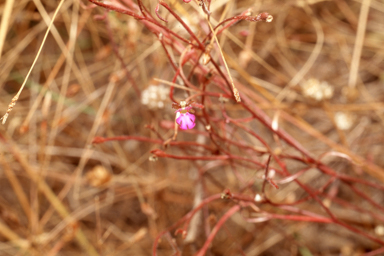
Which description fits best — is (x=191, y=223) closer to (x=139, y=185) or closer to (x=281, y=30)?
(x=139, y=185)

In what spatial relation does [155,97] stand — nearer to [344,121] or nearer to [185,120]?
[185,120]

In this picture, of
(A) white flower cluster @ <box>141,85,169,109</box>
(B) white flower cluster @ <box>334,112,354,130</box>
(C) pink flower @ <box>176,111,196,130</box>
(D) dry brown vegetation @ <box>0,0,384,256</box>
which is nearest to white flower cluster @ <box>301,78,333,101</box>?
(D) dry brown vegetation @ <box>0,0,384,256</box>

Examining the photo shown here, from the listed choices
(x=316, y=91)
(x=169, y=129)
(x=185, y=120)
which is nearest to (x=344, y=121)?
(x=316, y=91)

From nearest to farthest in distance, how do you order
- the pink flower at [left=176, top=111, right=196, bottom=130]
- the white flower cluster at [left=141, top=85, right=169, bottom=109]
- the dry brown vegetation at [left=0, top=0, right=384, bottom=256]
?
the pink flower at [left=176, top=111, right=196, bottom=130] < the white flower cluster at [left=141, top=85, right=169, bottom=109] < the dry brown vegetation at [left=0, top=0, right=384, bottom=256]

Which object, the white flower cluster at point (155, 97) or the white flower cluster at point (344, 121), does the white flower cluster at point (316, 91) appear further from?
the white flower cluster at point (155, 97)

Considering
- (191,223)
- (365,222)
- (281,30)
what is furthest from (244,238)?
(281,30)

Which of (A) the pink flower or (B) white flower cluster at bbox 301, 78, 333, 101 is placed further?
(B) white flower cluster at bbox 301, 78, 333, 101

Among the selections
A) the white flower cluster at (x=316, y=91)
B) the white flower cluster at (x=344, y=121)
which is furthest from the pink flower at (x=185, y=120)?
the white flower cluster at (x=344, y=121)

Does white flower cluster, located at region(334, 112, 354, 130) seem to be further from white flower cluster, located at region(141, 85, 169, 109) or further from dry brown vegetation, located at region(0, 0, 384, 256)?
white flower cluster, located at region(141, 85, 169, 109)
